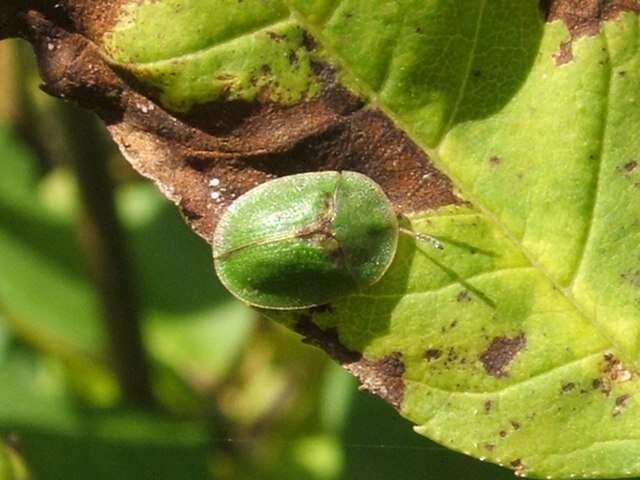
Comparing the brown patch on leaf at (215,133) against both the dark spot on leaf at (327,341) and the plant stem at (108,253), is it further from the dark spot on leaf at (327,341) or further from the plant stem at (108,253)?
the plant stem at (108,253)

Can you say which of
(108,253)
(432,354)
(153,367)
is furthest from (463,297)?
(153,367)

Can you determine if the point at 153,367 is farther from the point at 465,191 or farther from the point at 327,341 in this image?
the point at 465,191

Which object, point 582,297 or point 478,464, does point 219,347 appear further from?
point 582,297

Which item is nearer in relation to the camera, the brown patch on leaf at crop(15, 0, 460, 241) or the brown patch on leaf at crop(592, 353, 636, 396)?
the brown patch on leaf at crop(15, 0, 460, 241)

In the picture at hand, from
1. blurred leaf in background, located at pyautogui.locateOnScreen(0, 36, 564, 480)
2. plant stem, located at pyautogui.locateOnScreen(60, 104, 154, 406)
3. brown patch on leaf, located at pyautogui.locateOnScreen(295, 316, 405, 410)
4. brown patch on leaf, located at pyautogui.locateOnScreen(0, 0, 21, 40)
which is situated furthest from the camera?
blurred leaf in background, located at pyautogui.locateOnScreen(0, 36, 564, 480)

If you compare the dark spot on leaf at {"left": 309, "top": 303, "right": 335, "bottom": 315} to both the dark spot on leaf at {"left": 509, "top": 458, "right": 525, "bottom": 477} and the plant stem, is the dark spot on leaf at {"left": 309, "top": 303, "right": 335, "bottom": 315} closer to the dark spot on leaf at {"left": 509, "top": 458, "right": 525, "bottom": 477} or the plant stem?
the dark spot on leaf at {"left": 509, "top": 458, "right": 525, "bottom": 477}

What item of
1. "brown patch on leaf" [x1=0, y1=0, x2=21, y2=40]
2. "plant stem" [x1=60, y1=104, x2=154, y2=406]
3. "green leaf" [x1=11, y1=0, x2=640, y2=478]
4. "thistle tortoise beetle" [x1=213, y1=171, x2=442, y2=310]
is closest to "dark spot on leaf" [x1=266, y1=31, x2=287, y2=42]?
"green leaf" [x1=11, y1=0, x2=640, y2=478]

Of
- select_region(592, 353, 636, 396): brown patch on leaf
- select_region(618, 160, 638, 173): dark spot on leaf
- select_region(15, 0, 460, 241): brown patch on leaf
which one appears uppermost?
select_region(15, 0, 460, 241): brown patch on leaf
